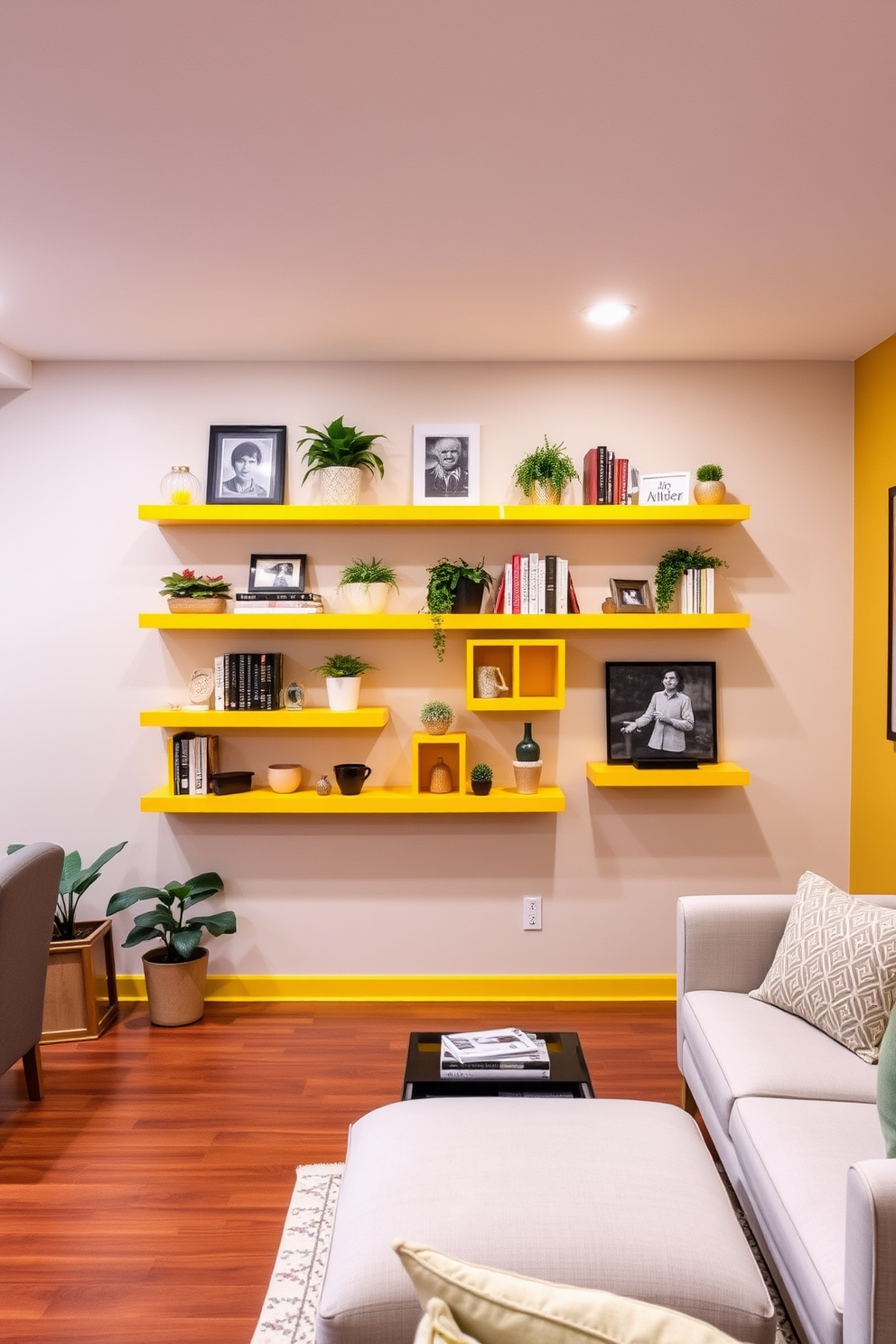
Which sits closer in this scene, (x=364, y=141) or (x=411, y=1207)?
(x=411, y=1207)

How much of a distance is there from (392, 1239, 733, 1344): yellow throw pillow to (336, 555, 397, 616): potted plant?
2868 mm

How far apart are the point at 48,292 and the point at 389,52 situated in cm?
172

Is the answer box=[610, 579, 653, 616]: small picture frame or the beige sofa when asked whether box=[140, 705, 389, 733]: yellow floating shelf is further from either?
the beige sofa

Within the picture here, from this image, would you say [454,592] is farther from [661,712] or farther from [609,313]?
[609,313]

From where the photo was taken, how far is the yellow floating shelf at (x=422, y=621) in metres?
3.59

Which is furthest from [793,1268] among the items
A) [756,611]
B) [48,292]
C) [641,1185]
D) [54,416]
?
[54,416]

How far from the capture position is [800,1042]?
228 centimetres

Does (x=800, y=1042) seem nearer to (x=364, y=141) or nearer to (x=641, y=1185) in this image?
(x=641, y=1185)

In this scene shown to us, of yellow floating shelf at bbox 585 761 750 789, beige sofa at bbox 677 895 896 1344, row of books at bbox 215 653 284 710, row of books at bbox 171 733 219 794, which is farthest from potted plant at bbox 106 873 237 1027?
beige sofa at bbox 677 895 896 1344

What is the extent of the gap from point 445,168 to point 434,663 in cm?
202

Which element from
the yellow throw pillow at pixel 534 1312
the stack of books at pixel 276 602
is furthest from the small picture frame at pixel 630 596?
the yellow throw pillow at pixel 534 1312

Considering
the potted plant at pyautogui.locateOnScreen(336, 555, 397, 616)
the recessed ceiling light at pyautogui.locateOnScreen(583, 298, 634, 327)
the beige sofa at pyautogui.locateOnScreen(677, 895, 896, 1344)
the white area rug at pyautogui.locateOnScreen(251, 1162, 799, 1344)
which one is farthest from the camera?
the potted plant at pyautogui.locateOnScreen(336, 555, 397, 616)

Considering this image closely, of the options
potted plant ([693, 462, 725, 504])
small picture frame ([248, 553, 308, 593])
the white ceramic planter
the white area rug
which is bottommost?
the white area rug

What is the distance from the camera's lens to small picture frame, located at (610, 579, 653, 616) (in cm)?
369
